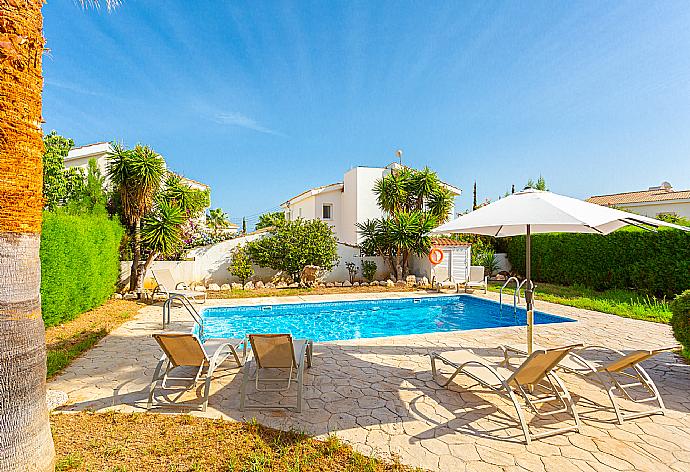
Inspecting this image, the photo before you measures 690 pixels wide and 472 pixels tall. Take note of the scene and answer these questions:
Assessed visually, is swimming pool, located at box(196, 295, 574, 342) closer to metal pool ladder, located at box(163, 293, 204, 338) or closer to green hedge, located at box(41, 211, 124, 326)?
metal pool ladder, located at box(163, 293, 204, 338)

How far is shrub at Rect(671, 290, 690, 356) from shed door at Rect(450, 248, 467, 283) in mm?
12056

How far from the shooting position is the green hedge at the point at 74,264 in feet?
28.7

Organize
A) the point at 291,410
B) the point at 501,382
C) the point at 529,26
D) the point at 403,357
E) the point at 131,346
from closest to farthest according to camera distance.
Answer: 1. the point at 501,382
2. the point at 291,410
3. the point at 403,357
4. the point at 131,346
5. the point at 529,26

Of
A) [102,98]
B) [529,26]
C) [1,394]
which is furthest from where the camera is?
[102,98]

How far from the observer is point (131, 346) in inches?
313

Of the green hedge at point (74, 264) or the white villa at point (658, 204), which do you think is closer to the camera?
the green hedge at point (74, 264)

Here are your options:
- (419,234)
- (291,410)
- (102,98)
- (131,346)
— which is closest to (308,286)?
(419,234)

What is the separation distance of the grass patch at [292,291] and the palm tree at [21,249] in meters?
12.2

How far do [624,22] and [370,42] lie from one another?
337 inches

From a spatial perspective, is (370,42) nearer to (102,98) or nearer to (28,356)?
(102,98)

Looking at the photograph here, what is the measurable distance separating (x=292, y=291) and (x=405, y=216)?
675cm

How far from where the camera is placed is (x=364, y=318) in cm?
1305

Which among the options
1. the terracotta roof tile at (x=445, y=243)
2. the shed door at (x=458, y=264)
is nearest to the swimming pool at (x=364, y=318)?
the shed door at (x=458, y=264)

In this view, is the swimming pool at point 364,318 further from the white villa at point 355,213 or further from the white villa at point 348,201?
the white villa at point 348,201
